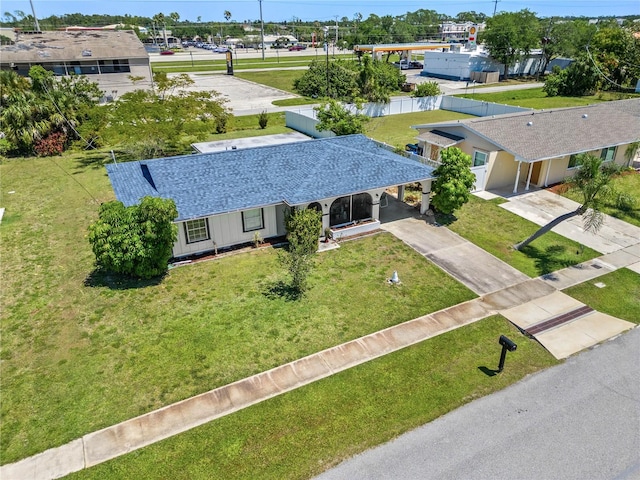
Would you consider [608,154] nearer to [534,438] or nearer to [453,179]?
[453,179]

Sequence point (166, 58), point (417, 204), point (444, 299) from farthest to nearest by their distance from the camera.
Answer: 1. point (166, 58)
2. point (417, 204)
3. point (444, 299)

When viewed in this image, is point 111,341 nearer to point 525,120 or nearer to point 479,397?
point 479,397

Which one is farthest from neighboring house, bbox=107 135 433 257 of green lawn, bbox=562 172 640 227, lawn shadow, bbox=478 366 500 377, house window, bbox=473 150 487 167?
green lawn, bbox=562 172 640 227

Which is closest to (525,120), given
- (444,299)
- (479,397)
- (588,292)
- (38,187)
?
(588,292)

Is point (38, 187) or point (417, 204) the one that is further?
point (38, 187)

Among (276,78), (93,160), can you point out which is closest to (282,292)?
(93,160)

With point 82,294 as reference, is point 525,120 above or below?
above
